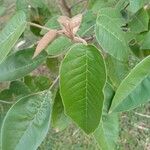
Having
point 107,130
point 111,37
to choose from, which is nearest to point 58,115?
point 107,130

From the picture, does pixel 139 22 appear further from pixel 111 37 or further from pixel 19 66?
pixel 19 66

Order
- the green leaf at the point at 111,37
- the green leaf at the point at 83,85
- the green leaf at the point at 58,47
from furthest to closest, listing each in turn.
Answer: the green leaf at the point at 58,47 < the green leaf at the point at 111,37 < the green leaf at the point at 83,85

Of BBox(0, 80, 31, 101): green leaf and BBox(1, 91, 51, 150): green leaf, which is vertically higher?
BBox(1, 91, 51, 150): green leaf

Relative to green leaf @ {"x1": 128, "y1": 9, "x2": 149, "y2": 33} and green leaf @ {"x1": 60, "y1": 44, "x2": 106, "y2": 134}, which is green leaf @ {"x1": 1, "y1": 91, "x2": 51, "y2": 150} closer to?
green leaf @ {"x1": 60, "y1": 44, "x2": 106, "y2": 134}

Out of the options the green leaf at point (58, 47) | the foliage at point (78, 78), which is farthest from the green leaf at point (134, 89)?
the green leaf at point (58, 47)

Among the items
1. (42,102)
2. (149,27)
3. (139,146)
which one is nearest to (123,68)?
(149,27)

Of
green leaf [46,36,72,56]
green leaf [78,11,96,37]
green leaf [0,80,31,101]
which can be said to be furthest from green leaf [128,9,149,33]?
green leaf [0,80,31,101]

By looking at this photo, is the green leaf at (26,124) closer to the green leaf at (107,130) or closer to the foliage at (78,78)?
the foliage at (78,78)
